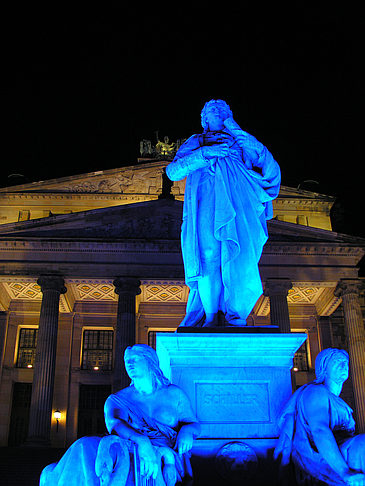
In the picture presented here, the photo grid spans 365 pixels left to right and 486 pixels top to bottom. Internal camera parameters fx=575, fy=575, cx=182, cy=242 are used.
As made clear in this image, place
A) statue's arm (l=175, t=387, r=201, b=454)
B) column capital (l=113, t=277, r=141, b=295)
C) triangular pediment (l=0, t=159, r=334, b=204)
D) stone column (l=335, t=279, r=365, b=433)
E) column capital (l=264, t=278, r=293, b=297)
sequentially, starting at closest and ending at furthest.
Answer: statue's arm (l=175, t=387, r=201, b=454) < stone column (l=335, t=279, r=365, b=433) < column capital (l=113, t=277, r=141, b=295) < column capital (l=264, t=278, r=293, b=297) < triangular pediment (l=0, t=159, r=334, b=204)

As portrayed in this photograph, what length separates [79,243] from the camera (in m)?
30.5

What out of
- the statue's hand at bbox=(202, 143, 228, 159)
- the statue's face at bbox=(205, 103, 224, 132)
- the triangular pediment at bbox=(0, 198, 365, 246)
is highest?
the triangular pediment at bbox=(0, 198, 365, 246)

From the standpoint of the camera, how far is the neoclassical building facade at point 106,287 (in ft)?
96.7

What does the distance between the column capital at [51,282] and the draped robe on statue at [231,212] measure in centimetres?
2473

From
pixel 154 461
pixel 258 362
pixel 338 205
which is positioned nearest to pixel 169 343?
pixel 258 362

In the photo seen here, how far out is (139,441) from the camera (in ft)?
12.1

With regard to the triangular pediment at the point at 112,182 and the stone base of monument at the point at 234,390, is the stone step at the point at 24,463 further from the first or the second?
the triangular pediment at the point at 112,182

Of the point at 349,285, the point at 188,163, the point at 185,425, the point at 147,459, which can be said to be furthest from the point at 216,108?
the point at 349,285

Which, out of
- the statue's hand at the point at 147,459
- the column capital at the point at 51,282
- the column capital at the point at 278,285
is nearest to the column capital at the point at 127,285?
the column capital at the point at 51,282

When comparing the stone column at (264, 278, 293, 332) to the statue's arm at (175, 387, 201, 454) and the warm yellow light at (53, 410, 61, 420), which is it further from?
the statue's arm at (175, 387, 201, 454)

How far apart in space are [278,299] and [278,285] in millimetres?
818

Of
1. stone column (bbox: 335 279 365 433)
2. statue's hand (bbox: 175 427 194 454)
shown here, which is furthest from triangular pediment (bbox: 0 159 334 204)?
statue's hand (bbox: 175 427 194 454)

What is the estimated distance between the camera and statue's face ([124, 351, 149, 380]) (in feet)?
13.6

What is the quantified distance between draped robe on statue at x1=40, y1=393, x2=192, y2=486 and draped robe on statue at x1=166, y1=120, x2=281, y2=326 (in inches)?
57.0
